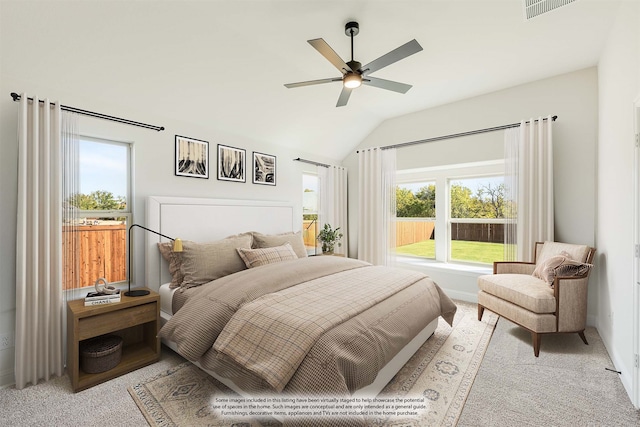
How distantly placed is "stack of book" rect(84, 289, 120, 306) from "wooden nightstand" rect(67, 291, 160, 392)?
0.04 m

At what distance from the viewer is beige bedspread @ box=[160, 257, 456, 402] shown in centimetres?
148

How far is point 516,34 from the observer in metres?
2.55

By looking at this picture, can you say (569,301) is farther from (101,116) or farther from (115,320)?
(101,116)

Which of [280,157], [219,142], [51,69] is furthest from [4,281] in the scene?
[280,157]

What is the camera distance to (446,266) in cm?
432

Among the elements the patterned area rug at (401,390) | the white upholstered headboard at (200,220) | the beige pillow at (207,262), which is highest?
the white upholstered headboard at (200,220)

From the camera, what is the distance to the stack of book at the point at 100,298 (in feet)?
7.08

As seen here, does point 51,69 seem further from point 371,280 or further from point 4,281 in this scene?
point 371,280

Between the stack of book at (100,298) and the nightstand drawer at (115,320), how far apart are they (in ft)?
0.31

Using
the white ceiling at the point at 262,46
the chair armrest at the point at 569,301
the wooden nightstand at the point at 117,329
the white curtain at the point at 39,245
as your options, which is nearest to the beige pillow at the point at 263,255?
the wooden nightstand at the point at 117,329

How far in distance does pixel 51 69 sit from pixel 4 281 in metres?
1.60

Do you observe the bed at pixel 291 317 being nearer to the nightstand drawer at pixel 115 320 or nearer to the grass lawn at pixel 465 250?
the nightstand drawer at pixel 115 320

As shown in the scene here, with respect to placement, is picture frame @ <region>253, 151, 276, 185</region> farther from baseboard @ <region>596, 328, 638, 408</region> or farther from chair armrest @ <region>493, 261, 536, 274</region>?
baseboard @ <region>596, 328, 638, 408</region>

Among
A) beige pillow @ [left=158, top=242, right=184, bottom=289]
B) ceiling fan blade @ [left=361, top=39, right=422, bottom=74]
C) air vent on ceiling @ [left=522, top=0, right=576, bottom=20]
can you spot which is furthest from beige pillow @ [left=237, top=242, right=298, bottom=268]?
air vent on ceiling @ [left=522, top=0, right=576, bottom=20]
